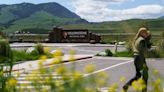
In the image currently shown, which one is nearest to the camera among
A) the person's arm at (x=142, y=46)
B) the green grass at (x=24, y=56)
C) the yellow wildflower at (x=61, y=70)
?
the yellow wildflower at (x=61, y=70)

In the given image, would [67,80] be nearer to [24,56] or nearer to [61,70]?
[61,70]

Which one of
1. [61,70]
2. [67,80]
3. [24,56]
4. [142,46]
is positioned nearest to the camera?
[61,70]

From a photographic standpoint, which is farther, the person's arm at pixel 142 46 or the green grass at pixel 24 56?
the green grass at pixel 24 56

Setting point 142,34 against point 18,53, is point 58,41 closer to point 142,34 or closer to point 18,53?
point 18,53

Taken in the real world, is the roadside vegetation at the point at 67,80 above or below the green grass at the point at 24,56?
above

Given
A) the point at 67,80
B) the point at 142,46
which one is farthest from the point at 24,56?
the point at 67,80

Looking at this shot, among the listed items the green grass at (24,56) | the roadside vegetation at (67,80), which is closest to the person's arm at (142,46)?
the roadside vegetation at (67,80)

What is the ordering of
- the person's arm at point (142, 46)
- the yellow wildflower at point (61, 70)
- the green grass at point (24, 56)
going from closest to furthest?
the yellow wildflower at point (61, 70)
the person's arm at point (142, 46)
the green grass at point (24, 56)

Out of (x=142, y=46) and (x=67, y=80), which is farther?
(x=142, y=46)

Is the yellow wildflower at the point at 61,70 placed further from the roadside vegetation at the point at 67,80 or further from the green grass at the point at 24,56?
the green grass at the point at 24,56

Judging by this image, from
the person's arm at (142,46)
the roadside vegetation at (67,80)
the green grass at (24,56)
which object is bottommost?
the green grass at (24,56)

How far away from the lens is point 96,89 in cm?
376

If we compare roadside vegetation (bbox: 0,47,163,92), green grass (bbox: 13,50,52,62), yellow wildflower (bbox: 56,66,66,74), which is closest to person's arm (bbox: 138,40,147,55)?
roadside vegetation (bbox: 0,47,163,92)

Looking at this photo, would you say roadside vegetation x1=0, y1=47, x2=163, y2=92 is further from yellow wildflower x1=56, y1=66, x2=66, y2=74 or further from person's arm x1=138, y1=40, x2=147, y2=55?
person's arm x1=138, y1=40, x2=147, y2=55
